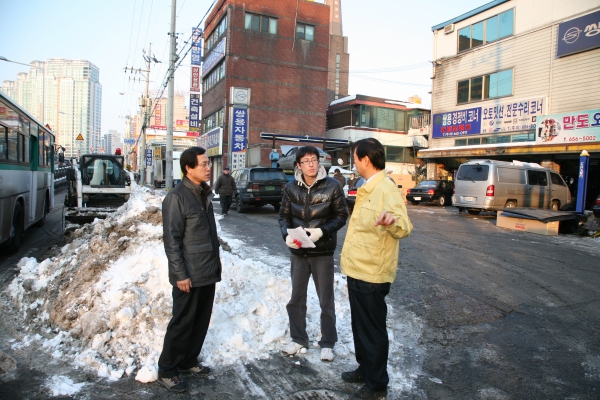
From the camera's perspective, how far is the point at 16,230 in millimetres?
8703

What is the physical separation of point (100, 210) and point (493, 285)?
946 centimetres

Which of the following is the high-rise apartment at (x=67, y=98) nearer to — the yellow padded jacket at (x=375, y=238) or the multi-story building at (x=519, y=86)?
the multi-story building at (x=519, y=86)

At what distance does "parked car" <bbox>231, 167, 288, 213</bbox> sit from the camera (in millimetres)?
15609

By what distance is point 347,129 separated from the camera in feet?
116

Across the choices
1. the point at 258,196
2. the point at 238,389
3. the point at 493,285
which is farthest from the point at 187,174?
the point at 258,196

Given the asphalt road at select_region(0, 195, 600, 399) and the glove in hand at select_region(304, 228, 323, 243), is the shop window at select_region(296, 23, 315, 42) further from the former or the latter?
the glove in hand at select_region(304, 228, 323, 243)

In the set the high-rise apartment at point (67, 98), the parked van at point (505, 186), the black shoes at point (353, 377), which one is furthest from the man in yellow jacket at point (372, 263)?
the high-rise apartment at point (67, 98)

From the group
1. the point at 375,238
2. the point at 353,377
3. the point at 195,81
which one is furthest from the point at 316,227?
the point at 195,81

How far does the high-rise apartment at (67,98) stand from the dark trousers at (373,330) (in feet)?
235

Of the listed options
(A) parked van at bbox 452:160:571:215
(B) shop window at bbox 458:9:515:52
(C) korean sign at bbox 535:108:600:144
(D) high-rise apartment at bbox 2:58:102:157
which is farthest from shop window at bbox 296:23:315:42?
(D) high-rise apartment at bbox 2:58:102:157

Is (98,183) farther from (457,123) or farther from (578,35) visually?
(578,35)

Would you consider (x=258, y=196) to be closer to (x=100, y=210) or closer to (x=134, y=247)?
(x=100, y=210)

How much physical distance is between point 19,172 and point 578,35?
73.9 feet

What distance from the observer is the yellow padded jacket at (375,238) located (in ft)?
10.2
